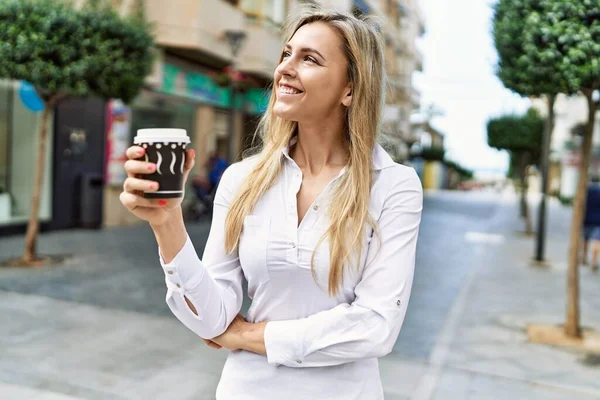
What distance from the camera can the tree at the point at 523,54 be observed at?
5.59 m

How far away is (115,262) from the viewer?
9.13m

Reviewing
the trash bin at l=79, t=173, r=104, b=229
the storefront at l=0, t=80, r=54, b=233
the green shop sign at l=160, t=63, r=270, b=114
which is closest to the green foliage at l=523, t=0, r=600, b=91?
the storefront at l=0, t=80, r=54, b=233

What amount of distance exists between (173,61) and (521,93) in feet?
34.9

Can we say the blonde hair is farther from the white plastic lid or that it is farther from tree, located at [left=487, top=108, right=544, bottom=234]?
tree, located at [left=487, top=108, right=544, bottom=234]

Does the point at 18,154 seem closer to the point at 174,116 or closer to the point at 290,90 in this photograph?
the point at 174,116

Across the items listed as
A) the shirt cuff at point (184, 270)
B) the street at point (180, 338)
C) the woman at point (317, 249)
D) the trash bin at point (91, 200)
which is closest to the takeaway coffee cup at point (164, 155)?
the shirt cuff at point (184, 270)

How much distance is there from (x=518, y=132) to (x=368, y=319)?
18.0m

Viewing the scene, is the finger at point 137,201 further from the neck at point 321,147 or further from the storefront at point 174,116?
the storefront at point 174,116

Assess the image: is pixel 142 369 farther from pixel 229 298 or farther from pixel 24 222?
pixel 24 222

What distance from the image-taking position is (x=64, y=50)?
7895 mm

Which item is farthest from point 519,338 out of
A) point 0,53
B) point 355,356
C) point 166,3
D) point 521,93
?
point 166,3

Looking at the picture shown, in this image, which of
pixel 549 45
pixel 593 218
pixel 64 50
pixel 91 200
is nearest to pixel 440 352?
pixel 549 45

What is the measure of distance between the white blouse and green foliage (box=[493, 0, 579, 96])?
4.50 meters

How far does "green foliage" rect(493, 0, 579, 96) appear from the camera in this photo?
5.57 m
